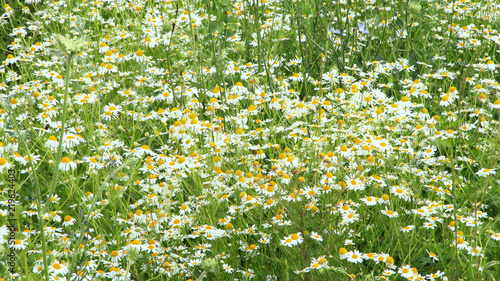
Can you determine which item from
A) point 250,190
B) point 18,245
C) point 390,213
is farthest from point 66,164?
point 390,213

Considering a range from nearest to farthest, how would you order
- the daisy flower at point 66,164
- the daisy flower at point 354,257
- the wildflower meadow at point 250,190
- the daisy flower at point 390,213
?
the daisy flower at point 354,257, the wildflower meadow at point 250,190, the daisy flower at point 390,213, the daisy flower at point 66,164

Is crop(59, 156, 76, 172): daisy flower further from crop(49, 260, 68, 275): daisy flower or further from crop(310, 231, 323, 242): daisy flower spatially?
crop(310, 231, 323, 242): daisy flower

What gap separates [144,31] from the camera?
385cm

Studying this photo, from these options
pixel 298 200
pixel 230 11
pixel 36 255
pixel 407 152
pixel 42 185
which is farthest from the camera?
pixel 230 11

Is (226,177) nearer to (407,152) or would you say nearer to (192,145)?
(192,145)

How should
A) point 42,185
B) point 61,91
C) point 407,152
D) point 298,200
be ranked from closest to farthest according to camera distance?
point 298,200, point 407,152, point 42,185, point 61,91

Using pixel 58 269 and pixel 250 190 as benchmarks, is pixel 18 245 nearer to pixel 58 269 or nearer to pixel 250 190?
pixel 58 269

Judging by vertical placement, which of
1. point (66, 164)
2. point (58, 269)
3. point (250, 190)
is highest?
point (66, 164)

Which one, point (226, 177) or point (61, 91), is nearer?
point (226, 177)

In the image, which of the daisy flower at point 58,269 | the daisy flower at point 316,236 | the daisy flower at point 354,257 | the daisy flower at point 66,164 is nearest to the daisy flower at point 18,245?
the daisy flower at point 58,269

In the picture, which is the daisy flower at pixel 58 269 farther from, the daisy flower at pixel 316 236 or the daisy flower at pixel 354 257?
the daisy flower at pixel 354 257

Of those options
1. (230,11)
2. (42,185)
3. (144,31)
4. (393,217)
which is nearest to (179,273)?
(393,217)

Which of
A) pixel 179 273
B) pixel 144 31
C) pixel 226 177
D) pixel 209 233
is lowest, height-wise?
pixel 179 273

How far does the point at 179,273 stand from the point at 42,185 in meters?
1.23
